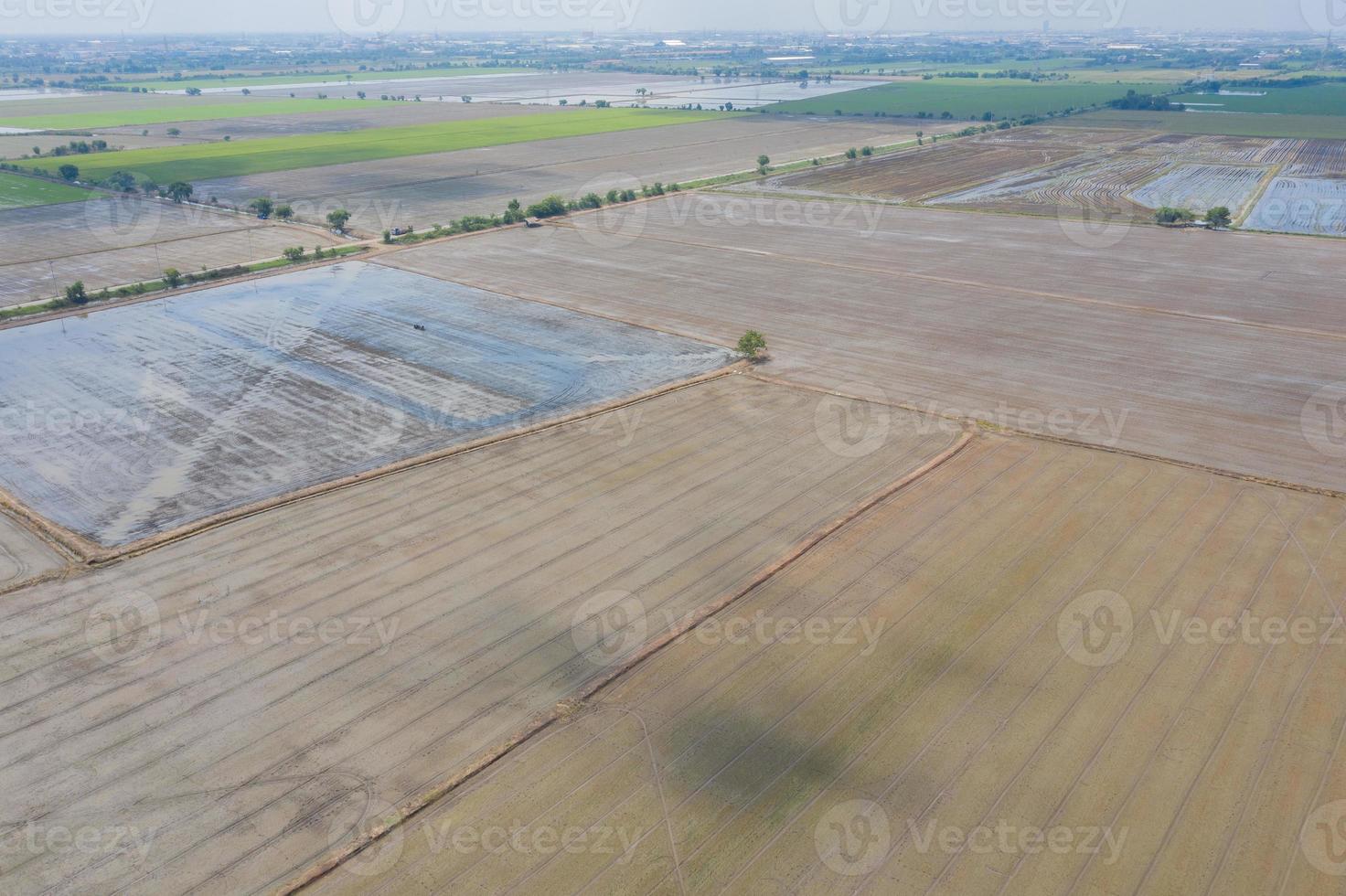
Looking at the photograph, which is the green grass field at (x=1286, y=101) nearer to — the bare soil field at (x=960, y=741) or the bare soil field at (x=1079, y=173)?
the bare soil field at (x=1079, y=173)

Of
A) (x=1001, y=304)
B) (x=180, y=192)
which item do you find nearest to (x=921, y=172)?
(x=1001, y=304)

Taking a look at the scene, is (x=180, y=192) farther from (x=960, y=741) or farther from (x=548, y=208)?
(x=960, y=741)

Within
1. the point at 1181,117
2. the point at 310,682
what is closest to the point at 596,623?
the point at 310,682

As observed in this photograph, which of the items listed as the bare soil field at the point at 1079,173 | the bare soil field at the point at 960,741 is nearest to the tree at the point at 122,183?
the bare soil field at the point at 1079,173

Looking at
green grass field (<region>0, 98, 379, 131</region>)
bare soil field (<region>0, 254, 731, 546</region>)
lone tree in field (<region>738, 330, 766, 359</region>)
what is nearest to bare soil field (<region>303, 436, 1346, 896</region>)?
bare soil field (<region>0, 254, 731, 546</region>)

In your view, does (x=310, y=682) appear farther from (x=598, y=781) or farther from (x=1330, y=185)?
(x=1330, y=185)

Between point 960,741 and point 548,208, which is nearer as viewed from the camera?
point 960,741
